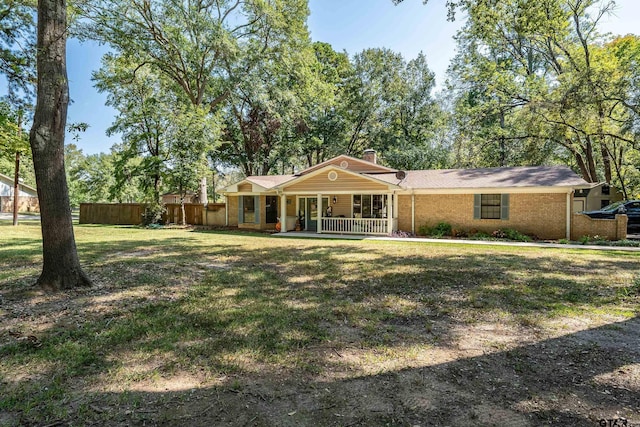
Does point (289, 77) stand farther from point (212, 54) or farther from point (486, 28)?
point (486, 28)

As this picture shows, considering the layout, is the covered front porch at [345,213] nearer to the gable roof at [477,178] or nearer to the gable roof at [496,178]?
the gable roof at [477,178]

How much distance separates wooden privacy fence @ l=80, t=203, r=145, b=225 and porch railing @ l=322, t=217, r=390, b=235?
13833mm

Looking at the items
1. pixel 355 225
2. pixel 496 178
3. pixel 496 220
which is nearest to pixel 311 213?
pixel 355 225

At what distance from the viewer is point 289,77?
24016mm

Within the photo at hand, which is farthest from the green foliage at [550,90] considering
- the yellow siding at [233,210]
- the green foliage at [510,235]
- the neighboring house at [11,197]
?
the neighboring house at [11,197]

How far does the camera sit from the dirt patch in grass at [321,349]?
8.28 ft

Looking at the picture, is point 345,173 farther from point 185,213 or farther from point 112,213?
point 112,213

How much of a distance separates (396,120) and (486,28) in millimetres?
17338

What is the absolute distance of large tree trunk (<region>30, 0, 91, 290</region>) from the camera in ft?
17.3

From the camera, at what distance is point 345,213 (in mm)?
18078

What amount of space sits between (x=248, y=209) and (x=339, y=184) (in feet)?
21.6

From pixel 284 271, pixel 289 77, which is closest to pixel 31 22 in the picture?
pixel 284 271

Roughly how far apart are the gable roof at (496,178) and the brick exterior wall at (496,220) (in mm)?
535

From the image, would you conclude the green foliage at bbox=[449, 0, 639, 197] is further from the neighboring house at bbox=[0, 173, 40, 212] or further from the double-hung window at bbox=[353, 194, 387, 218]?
the neighboring house at bbox=[0, 173, 40, 212]
